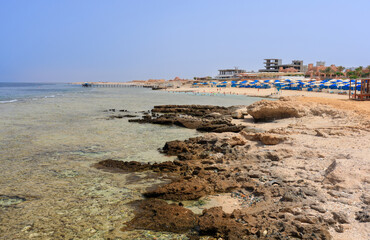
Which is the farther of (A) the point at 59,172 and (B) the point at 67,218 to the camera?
(A) the point at 59,172

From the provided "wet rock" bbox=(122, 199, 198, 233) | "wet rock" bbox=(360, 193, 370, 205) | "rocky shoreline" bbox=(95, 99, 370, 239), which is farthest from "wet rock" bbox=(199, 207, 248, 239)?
"wet rock" bbox=(360, 193, 370, 205)

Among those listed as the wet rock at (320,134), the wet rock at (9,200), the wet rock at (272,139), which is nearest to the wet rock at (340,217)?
the wet rock at (272,139)

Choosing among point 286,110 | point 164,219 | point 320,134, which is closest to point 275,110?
point 286,110

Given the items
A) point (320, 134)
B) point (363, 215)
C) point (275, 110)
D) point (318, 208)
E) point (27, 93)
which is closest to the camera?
point (363, 215)

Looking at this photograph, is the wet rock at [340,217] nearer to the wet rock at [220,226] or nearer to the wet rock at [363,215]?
the wet rock at [363,215]

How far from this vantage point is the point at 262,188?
5.96 m

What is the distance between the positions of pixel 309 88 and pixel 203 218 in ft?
159

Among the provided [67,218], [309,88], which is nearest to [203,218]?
[67,218]

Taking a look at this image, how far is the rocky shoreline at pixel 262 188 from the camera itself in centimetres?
446

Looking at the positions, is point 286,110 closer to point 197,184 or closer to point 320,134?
point 320,134

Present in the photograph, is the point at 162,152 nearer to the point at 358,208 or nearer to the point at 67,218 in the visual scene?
the point at 67,218

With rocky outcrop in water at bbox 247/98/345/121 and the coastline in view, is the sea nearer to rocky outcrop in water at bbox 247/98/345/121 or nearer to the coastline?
the coastline

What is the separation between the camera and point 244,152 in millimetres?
8695

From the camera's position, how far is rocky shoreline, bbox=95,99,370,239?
14.6 ft
